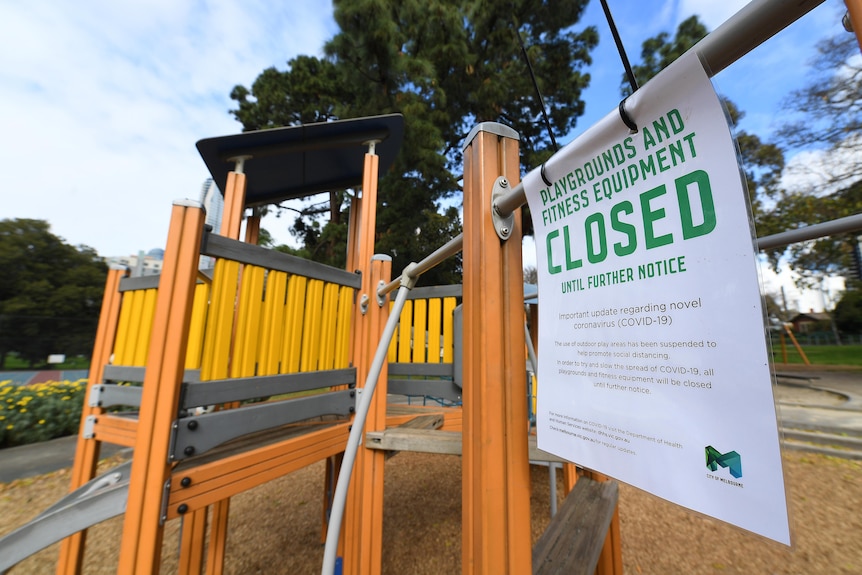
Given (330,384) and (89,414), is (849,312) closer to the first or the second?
(330,384)

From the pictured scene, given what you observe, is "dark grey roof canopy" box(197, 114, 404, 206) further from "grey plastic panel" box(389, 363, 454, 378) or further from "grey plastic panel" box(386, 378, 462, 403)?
"grey plastic panel" box(386, 378, 462, 403)

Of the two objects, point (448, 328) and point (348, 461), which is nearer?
point (348, 461)

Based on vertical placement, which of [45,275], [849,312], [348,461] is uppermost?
[45,275]

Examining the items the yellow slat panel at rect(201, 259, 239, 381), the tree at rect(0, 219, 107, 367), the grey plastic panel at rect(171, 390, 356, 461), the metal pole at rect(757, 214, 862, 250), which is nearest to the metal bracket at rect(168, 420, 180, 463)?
the grey plastic panel at rect(171, 390, 356, 461)

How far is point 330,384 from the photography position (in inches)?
82.8

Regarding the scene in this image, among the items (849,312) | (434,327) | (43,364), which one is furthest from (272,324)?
(849,312)

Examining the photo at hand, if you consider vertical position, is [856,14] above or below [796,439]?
above

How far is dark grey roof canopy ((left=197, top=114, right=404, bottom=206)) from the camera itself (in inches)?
133

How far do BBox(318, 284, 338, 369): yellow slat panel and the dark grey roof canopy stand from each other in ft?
6.12

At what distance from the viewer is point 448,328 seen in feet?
8.93

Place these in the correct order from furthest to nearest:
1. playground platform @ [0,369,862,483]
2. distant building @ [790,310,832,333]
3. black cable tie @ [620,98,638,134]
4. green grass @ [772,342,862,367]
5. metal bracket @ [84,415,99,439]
A: distant building @ [790,310,832,333] < green grass @ [772,342,862,367] < playground platform @ [0,369,862,483] < metal bracket @ [84,415,99,439] < black cable tie @ [620,98,638,134]

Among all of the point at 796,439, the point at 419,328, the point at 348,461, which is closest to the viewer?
the point at 348,461

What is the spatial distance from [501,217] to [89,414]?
273 cm

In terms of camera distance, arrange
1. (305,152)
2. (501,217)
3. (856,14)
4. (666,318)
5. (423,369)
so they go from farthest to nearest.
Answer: (305,152) < (423,369) < (501,217) < (666,318) < (856,14)
